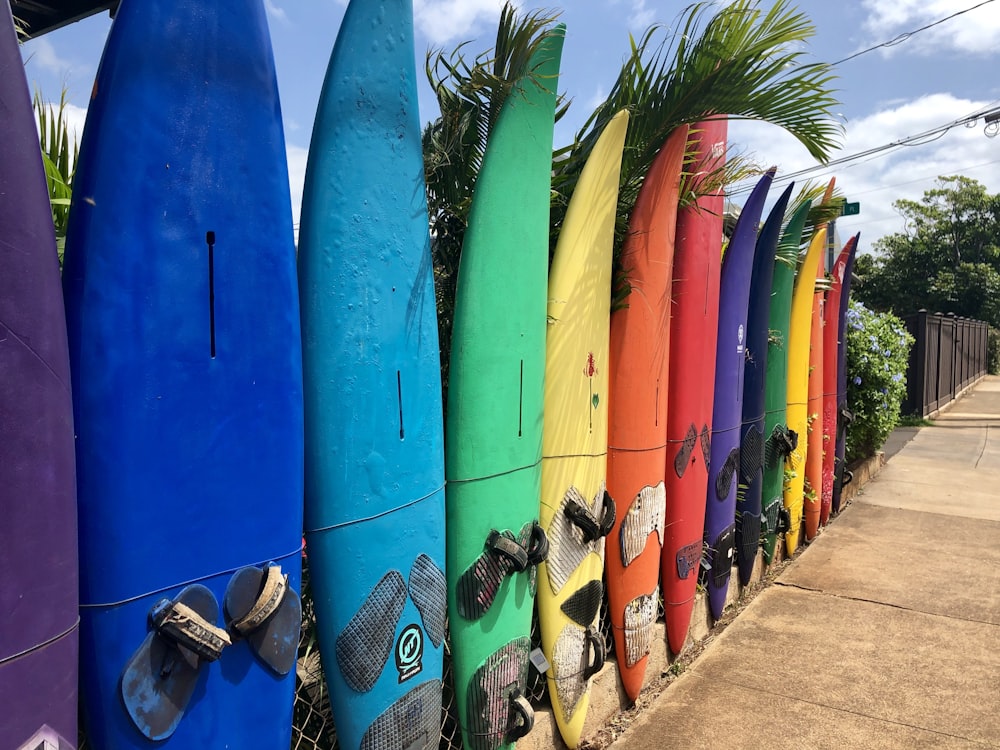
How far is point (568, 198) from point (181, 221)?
5.28 ft

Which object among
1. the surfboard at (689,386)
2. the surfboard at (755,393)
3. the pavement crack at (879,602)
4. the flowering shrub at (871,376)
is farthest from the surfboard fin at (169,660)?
the flowering shrub at (871,376)

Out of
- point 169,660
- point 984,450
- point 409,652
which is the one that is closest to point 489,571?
point 409,652

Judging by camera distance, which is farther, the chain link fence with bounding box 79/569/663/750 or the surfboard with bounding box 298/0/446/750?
the chain link fence with bounding box 79/569/663/750

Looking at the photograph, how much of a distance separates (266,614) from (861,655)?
3.01 metres

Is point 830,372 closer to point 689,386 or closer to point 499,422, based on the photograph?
point 689,386

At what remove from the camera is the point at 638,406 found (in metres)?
2.86

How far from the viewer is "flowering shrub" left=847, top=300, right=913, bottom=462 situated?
6.18 meters

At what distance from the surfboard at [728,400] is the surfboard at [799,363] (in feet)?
3.36

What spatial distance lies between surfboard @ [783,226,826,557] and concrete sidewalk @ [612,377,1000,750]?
0.50 metres

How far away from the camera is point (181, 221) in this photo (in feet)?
4.67

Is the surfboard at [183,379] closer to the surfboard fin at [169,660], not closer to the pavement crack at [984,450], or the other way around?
the surfboard fin at [169,660]

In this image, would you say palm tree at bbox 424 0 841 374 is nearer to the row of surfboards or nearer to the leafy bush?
the row of surfboards

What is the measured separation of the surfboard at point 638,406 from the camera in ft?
9.30

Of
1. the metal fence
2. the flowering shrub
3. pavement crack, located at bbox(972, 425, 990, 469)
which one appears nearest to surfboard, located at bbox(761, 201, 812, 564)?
the flowering shrub
